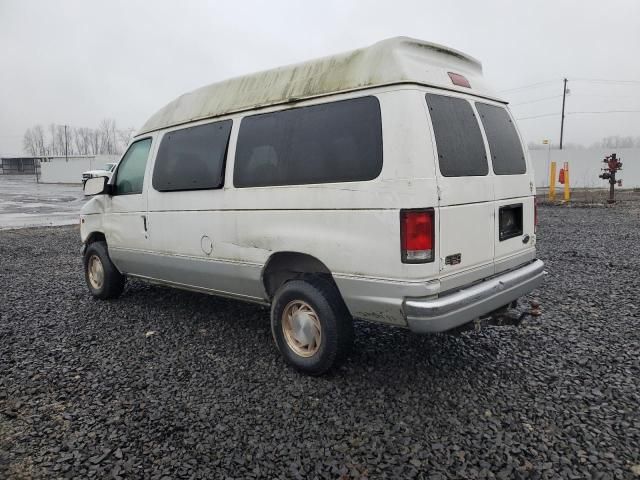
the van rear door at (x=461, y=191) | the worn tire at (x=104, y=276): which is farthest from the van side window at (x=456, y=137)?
the worn tire at (x=104, y=276)

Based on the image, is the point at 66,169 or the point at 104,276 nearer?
the point at 104,276

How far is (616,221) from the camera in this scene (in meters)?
12.8

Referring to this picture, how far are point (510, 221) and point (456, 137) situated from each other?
0.97 meters

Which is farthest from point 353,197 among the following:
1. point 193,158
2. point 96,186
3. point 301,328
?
point 96,186

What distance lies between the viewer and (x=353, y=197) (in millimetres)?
3338

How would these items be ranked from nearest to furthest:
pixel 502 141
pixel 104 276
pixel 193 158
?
pixel 502 141, pixel 193 158, pixel 104 276

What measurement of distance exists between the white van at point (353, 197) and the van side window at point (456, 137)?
14 mm

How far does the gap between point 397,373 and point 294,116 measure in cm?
222

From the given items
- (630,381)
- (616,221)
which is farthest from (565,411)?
(616,221)

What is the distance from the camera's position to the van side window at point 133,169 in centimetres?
535

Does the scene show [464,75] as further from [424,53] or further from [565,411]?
[565,411]

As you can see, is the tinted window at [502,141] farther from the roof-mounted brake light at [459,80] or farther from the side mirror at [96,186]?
the side mirror at [96,186]

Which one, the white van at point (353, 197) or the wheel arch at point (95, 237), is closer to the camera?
the white van at point (353, 197)

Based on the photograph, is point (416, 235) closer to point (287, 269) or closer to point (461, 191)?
point (461, 191)
